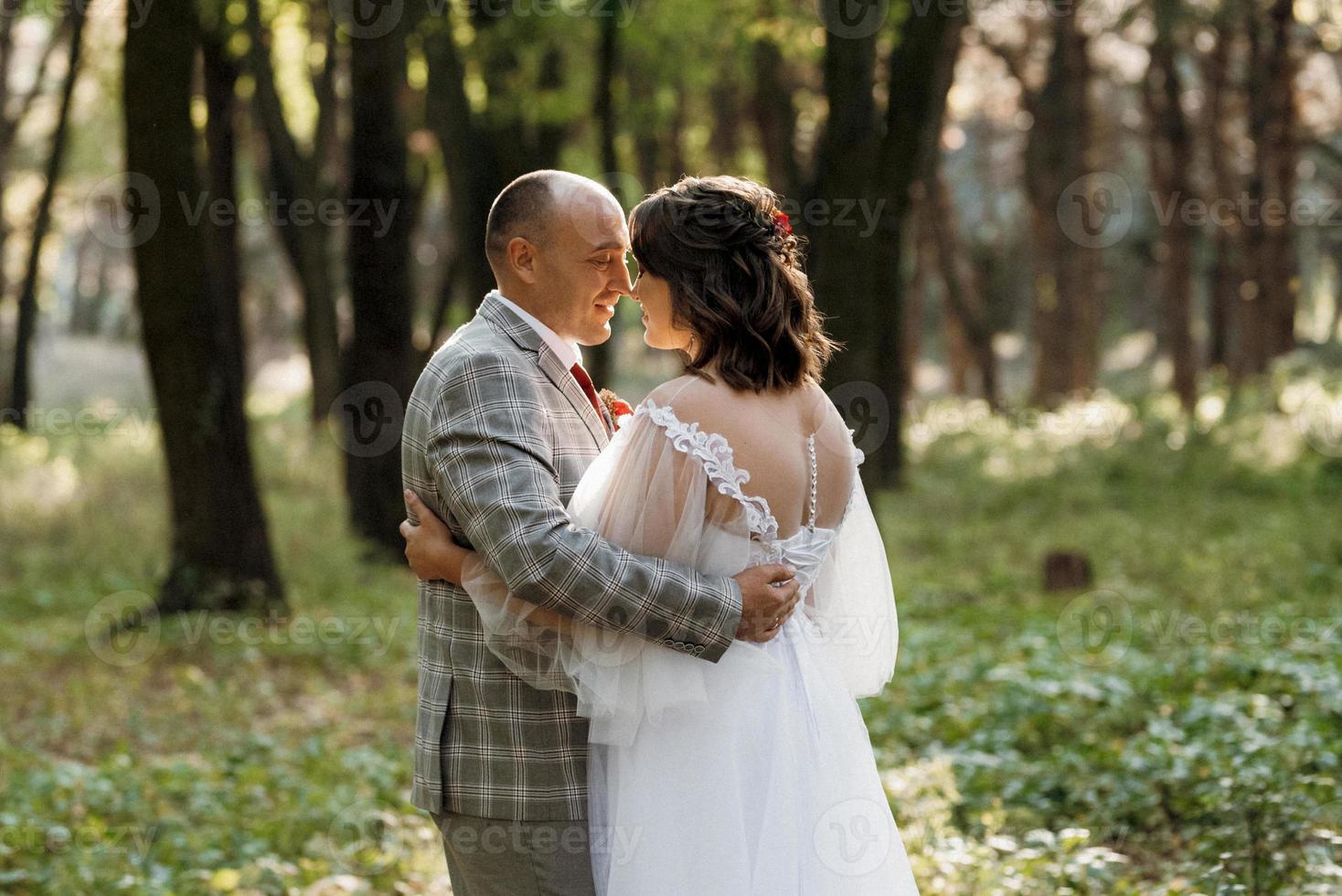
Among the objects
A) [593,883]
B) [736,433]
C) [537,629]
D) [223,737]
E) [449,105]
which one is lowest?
[223,737]

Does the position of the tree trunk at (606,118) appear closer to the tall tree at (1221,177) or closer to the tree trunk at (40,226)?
the tree trunk at (40,226)

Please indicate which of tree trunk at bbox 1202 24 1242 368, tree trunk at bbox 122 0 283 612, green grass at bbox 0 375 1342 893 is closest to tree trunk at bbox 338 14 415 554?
green grass at bbox 0 375 1342 893

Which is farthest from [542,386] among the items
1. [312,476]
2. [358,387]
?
[312,476]

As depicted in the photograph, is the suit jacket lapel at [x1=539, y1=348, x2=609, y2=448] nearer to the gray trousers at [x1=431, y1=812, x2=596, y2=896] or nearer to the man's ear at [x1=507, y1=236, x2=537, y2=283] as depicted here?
the man's ear at [x1=507, y1=236, x2=537, y2=283]

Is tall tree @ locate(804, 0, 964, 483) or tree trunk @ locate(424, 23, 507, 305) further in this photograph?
tree trunk @ locate(424, 23, 507, 305)

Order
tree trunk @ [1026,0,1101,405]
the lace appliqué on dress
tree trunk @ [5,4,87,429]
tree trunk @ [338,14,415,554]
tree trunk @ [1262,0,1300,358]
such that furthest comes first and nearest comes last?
tree trunk @ [1026,0,1101,405] < tree trunk @ [1262,0,1300,358] < tree trunk @ [5,4,87,429] < tree trunk @ [338,14,415,554] < the lace appliqué on dress

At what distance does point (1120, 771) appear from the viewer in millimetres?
6230

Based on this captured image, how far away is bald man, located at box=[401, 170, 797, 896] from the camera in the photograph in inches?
123

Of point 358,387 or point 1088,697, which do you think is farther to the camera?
point 358,387

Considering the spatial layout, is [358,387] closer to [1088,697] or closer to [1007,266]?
[1088,697]

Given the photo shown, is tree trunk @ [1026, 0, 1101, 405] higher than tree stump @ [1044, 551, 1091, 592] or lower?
higher

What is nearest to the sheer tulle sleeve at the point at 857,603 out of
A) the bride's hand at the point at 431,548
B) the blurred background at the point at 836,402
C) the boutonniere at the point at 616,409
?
the boutonniere at the point at 616,409

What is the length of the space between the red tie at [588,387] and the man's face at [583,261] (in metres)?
0.08

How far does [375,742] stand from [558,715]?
4.97m
